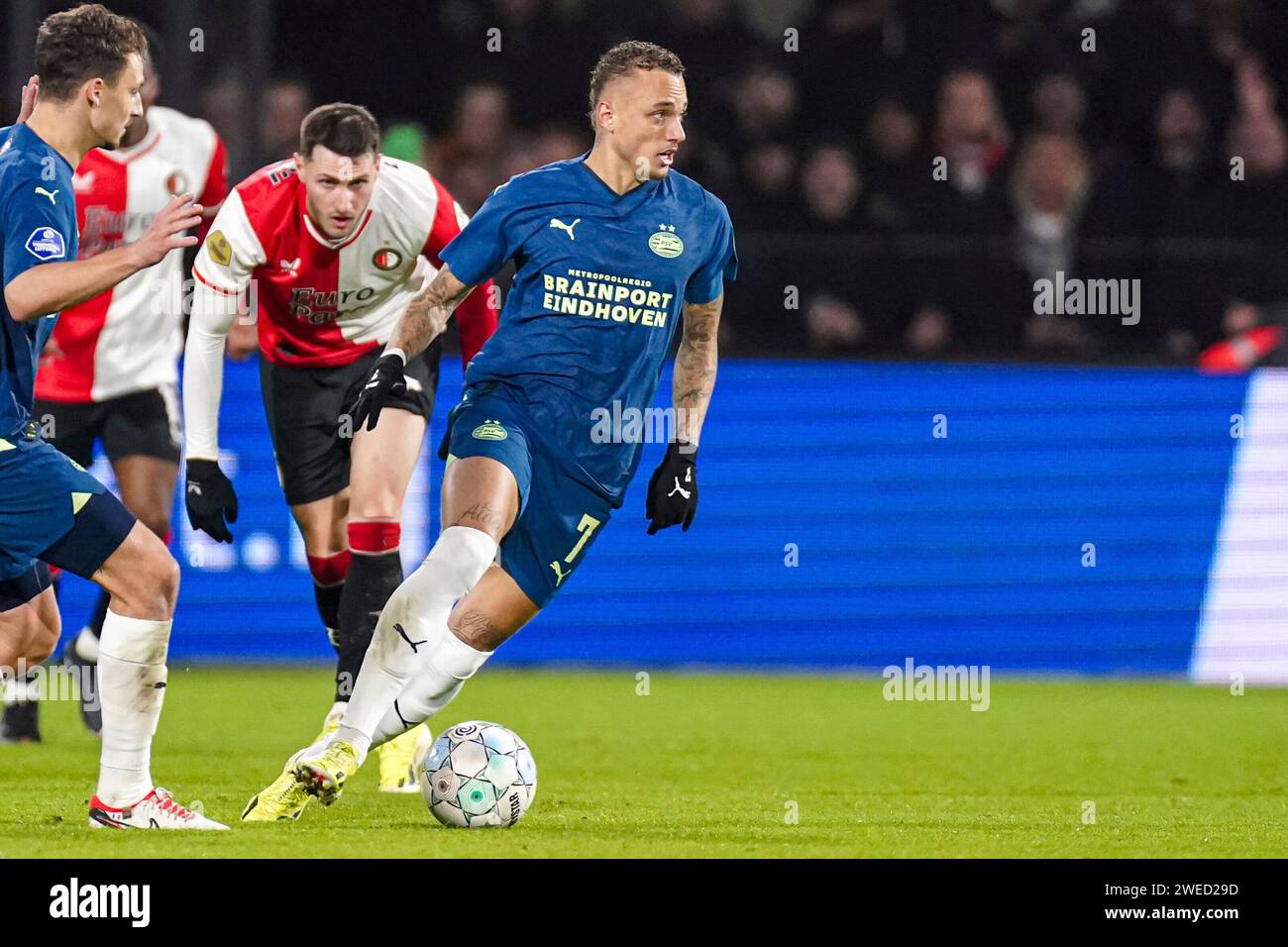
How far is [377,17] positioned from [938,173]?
391cm

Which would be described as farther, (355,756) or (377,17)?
(377,17)

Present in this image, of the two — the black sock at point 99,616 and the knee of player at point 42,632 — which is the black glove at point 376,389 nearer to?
the knee of player at point 42,632

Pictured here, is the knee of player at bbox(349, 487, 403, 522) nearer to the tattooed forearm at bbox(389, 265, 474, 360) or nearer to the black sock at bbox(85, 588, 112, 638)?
the tattooed forearm at bbox(389, 265, 474, 360)

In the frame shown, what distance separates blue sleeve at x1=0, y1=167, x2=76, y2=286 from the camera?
18.1 ft

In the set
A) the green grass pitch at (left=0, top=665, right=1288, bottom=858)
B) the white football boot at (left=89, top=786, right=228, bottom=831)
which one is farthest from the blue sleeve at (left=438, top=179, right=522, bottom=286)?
the white football boot at (left=89, top=786, right=228, bottom=831)

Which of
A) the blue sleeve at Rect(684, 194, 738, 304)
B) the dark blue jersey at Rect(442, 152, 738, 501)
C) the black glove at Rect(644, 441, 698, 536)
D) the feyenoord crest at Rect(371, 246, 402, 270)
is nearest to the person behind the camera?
the dark blue jersey at Rect(442, 152, 738, 501)

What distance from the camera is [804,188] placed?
13227 millimetres

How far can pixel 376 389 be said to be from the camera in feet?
20.3

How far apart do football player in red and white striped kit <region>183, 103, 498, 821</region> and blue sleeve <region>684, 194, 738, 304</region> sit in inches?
36.8

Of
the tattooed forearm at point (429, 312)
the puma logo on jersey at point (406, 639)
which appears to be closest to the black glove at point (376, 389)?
the tattooed forearm at point (429, 312)

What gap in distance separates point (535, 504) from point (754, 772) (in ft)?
6.18

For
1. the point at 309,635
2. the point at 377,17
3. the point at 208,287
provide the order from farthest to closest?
1. the point at 377,17
2. the point at 309,635
3. the point at 208,287

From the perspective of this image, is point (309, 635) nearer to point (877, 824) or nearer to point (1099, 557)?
point (1099, 557)

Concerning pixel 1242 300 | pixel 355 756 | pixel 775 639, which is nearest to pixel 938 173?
pixel 1242 300
